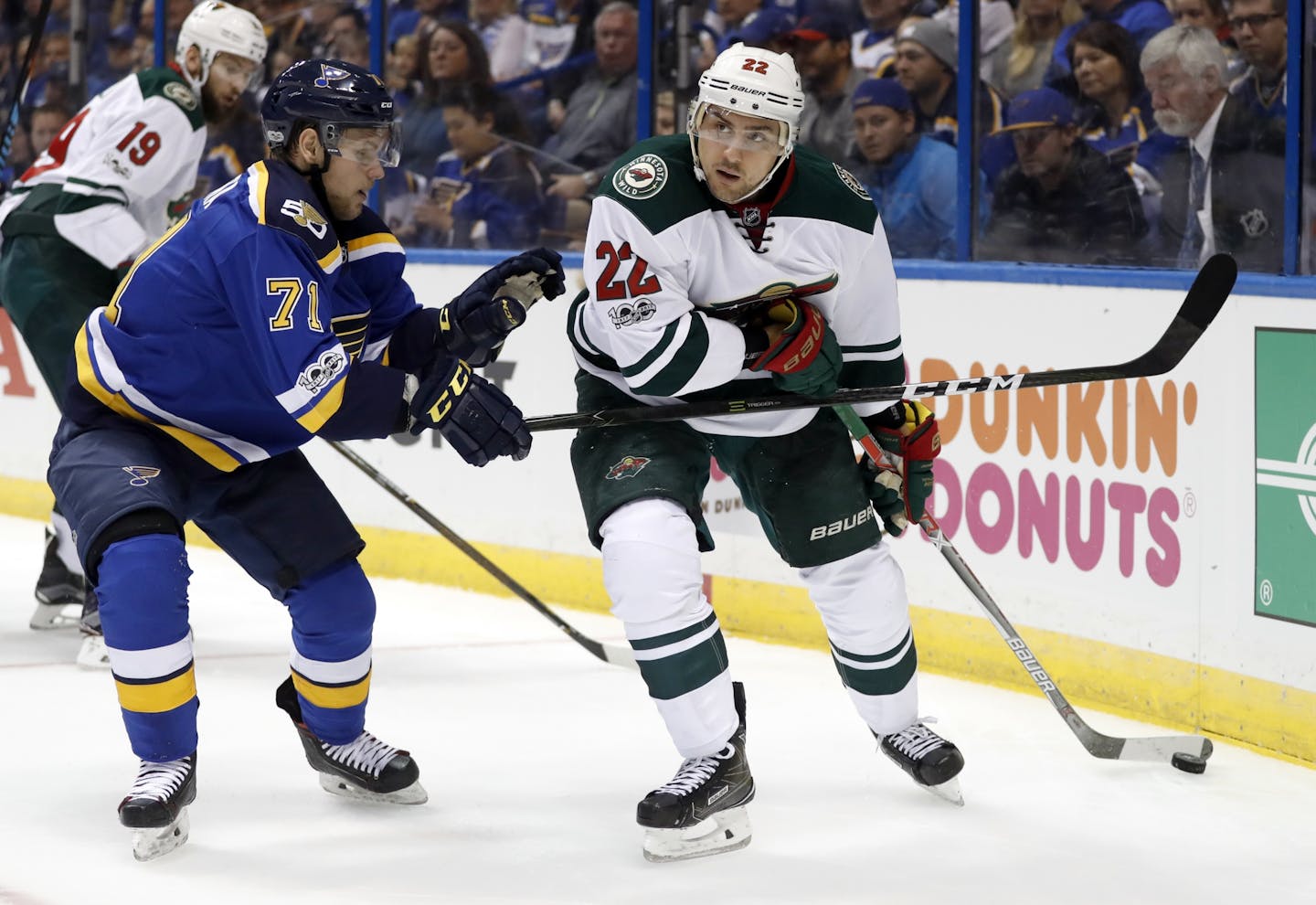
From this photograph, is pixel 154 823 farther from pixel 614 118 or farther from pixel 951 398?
pixel 614 118

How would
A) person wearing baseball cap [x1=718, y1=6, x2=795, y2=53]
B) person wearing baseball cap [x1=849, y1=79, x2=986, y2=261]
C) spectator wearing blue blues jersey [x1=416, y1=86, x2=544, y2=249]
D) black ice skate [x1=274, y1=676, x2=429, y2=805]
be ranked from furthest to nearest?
1. spectator wearing blue blues jersey [x1=416, y1=86, x2=544, y2=249]
2. person wearing baseball cap [x1=718, y1=6, x2=795, y2=53]
3. person wearing baseball cap [x1=849, y1=79, x2=986, y2=261]
4. black ice skate [x1=274, y1=676, x2=429, y2=805]

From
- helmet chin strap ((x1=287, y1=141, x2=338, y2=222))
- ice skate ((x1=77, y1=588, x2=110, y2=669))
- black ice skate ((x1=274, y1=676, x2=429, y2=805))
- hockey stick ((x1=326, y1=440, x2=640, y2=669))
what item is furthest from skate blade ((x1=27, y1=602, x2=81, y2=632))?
helmet chin strap ((x1=287, y1=141, x2=338, y2=222))

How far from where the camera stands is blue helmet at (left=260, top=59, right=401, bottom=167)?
2.50 m

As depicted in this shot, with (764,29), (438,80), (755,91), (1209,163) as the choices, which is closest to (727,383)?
(755,91)

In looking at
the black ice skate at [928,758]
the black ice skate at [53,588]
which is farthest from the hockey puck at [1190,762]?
the black ice skate at [53,588]

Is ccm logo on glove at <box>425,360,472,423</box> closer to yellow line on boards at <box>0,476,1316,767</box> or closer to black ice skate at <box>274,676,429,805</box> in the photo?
black ice skate at <box>274,676,429,805</box>

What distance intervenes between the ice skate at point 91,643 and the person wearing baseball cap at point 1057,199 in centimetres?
212

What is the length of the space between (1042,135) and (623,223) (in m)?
1.67

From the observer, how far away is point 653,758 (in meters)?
3.07

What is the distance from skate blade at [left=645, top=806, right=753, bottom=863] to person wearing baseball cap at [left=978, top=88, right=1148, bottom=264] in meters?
1.68

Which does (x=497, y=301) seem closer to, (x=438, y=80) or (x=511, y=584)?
(x=511, y=584)

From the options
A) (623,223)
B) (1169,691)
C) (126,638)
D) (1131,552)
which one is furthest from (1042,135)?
(126,638)

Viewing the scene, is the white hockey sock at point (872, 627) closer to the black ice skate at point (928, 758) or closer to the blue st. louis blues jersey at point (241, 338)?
the black ice skate at point (928, 758)

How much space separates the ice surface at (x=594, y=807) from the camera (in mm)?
2373
